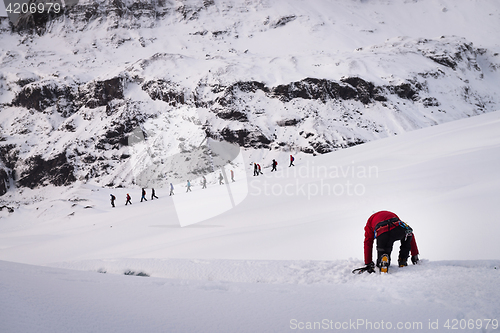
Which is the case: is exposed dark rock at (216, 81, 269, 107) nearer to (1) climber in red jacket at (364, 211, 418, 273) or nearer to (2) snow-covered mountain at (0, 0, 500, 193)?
(2) snow-covered mountain at (0, 0, 500, 193)

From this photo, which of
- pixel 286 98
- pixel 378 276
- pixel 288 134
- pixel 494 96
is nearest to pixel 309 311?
pixel 378 276

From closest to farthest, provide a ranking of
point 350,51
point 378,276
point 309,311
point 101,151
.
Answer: point 309,311
point 378,276
point 101,151
point 350,51

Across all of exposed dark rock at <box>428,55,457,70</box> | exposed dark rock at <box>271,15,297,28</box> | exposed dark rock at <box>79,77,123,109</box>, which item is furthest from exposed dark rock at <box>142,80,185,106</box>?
exposed dark rock at <box>428,55,457,70</box>

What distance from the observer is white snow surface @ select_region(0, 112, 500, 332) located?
1.89 meters

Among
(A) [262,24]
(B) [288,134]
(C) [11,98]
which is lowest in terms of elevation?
(B) [288,134]

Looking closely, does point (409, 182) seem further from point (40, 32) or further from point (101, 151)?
point (40, 32)

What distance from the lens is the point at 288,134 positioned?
56250 millimetres

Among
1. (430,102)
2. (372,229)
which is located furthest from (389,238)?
(430,102)

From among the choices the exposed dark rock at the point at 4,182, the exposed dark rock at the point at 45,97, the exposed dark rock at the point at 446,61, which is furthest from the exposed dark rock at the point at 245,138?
the exposed dark rock at the point at 446,61

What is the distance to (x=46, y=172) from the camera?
2315 inches

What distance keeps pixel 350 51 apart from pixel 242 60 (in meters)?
30.1

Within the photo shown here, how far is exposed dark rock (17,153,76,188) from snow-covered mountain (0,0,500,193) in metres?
0.21

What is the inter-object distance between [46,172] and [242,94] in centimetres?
4512

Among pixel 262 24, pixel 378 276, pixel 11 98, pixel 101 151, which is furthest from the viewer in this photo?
pixel 262 24
